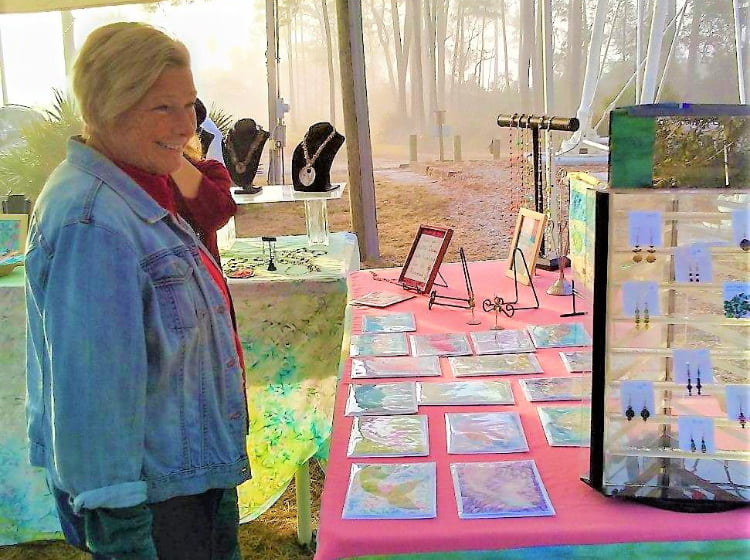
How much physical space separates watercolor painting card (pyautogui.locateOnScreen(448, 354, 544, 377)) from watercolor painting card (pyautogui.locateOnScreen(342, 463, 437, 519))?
14.2 inches

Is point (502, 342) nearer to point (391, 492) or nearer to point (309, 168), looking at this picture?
point (391, 492)

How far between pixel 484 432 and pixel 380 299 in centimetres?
80

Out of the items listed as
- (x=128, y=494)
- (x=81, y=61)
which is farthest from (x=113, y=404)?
(x=81, y=61)

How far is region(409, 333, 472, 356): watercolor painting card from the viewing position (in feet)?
4.56

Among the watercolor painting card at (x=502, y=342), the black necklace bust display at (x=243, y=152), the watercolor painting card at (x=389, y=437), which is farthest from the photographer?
the black necklace bust display at (x=243, y=152)

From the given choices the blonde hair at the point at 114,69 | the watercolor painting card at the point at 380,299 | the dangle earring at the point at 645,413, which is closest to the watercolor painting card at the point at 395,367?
the watercolor painting card at the point at 380,299

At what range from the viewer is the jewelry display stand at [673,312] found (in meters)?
0.76

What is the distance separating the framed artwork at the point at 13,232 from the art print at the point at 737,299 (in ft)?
6.36

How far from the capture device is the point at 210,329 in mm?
957

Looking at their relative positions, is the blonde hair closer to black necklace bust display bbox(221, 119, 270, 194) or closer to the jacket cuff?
the jacket cuff

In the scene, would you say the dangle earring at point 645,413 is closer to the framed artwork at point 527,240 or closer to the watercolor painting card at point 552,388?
the watercolor painting card at point 552,388

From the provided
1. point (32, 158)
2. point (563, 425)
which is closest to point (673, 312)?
point (563, 425)

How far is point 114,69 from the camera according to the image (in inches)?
34.4

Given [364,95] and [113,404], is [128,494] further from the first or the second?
[364,95]
